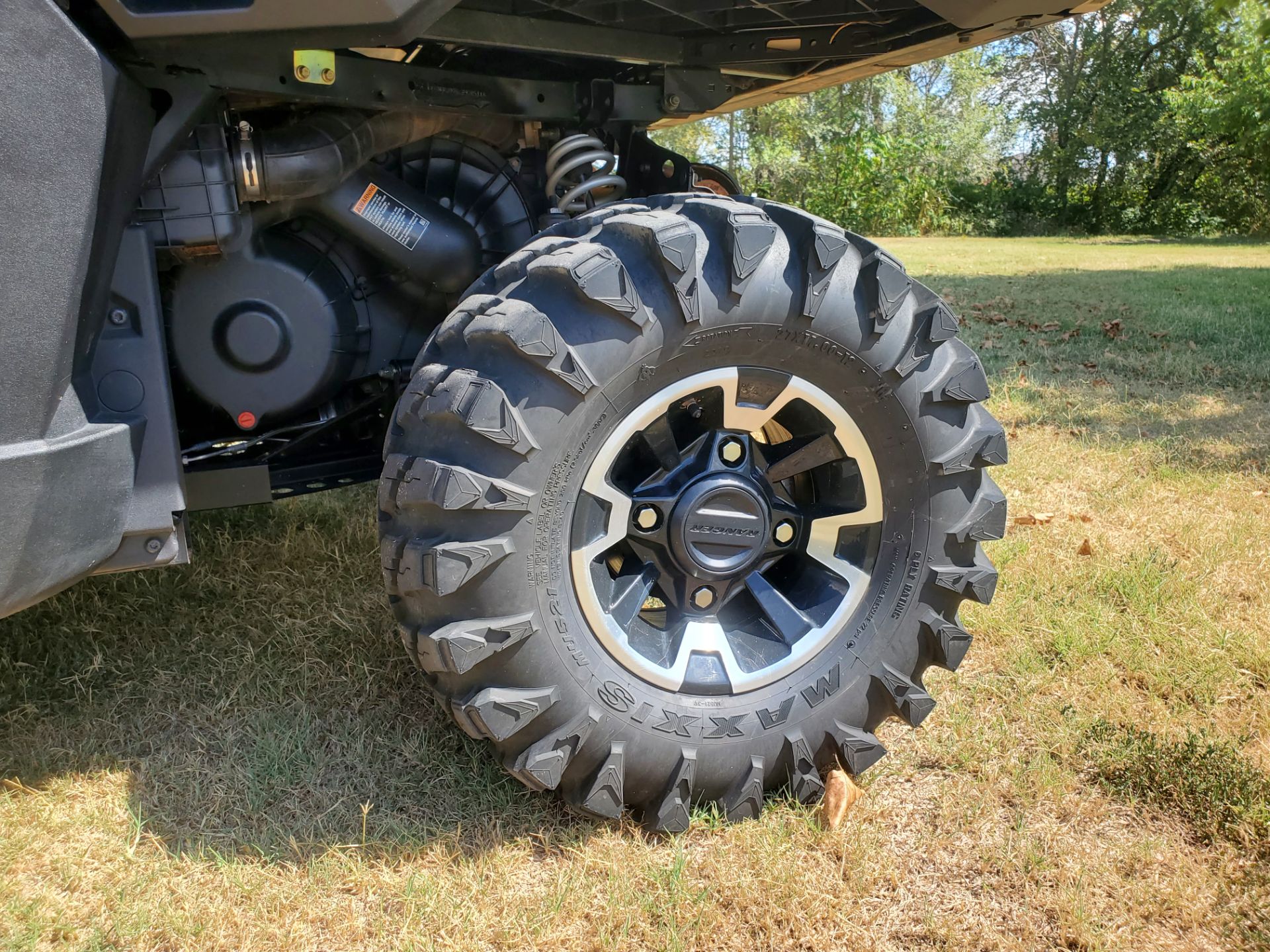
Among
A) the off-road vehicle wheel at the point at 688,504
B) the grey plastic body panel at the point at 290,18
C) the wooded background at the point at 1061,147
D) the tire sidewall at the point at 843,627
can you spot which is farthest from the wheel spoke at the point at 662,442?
the wooded background at the point at 1061,147

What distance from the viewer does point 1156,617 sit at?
3049 millimetres

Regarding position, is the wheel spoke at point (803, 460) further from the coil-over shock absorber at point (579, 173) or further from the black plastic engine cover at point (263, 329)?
the black plastic engine cover at point (263, 329)

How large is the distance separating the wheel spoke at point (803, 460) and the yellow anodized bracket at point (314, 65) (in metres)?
1.27

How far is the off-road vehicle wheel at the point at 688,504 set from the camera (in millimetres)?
1923

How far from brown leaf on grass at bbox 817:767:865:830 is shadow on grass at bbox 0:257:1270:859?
0.56m

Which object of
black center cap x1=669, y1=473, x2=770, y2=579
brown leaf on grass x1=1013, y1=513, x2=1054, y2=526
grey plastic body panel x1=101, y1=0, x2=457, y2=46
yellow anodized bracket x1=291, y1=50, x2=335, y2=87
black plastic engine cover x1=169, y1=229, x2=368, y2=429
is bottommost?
brown leaf on grass x1=1013, y1=513, x2=1054, y2=526

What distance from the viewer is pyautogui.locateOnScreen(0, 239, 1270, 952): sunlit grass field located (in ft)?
6.31

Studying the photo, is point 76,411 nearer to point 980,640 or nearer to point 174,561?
point 174,561

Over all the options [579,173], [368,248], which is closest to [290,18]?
[368,248]

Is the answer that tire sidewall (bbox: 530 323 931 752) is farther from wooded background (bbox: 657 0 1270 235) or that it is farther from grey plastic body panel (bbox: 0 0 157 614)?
wooded background (bbox: 657 0 1270 235)

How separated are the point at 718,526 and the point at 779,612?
0.28m

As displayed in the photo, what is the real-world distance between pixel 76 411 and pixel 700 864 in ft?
4.93

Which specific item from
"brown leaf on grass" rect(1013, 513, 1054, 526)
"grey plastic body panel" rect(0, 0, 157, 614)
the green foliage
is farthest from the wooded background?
"grey plastic body panel" rect(0, 0, 157, 614)

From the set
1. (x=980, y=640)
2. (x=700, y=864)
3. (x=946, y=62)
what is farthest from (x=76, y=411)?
(x=946, y=62)
